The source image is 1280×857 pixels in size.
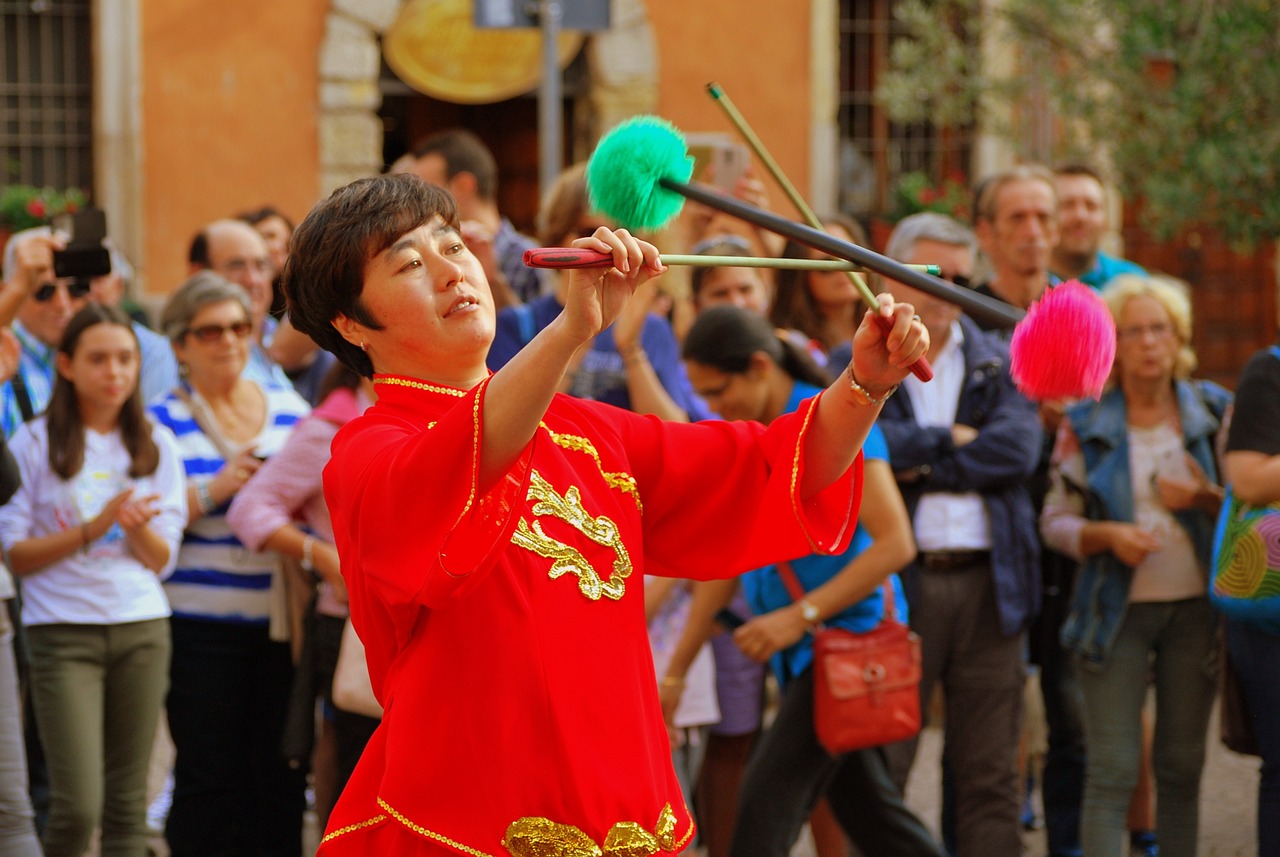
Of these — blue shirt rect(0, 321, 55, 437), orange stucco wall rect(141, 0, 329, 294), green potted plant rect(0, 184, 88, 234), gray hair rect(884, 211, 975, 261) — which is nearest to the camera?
gray hair rect(884, 211, 975, 261)

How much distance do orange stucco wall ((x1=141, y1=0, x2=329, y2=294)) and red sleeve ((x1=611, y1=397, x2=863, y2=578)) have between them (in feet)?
36.2

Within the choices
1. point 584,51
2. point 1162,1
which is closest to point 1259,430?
point 1162,1

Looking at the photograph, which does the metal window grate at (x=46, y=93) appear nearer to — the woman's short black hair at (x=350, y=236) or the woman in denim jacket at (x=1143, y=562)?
the woman in denim jacket at (x=1143, y=562)

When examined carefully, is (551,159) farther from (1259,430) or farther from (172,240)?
(172,240)

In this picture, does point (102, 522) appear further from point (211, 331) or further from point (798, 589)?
point (798, 589)

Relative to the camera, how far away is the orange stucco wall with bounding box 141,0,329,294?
44.3 ft

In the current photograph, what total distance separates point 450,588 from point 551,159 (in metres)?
5.07

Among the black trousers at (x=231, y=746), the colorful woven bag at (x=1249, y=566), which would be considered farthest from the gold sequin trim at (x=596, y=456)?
the black trousers at (x=231, y=746)

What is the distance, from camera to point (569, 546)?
2697 millimetres

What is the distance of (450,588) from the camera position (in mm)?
2439

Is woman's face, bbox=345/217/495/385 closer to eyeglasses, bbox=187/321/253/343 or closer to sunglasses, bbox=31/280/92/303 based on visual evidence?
eyeglasses, bbox=187/321/253/343

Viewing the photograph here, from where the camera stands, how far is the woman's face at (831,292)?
604cm

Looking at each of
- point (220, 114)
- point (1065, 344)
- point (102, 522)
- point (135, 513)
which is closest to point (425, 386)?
point (1065, 344)

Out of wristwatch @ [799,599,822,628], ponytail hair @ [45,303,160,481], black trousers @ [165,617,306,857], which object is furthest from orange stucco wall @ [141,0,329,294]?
wristwatch @ [799,599,822,628]
